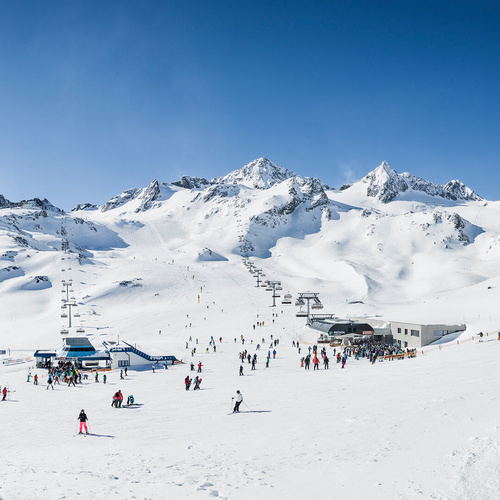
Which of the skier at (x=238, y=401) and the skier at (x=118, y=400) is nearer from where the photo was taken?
the skier at (x=238, y=401)

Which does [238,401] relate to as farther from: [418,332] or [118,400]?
[418,332]

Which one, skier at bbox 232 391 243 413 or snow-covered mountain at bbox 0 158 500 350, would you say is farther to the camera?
snow-covered mountain at bbox 0 158 500 350

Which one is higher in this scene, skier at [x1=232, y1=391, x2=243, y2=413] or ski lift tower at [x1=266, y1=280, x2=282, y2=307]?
ski lift tower at [x1=266, y1=280, x2=282, y2=307]

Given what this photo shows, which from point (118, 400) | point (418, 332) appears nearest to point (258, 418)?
point (118, 400)

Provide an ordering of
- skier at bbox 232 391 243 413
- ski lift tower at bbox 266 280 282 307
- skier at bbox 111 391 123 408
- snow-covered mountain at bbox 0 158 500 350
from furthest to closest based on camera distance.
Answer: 1. snow-covered mountain at bbox 0 158 500 350
2. ski lift tower at bbox 266 280 282 307
3. skier at bbox 111 391 123 408
4. skier at bbox 232 391 243 413

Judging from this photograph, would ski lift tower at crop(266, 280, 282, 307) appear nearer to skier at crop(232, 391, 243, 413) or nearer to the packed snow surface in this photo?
the packed snow surface

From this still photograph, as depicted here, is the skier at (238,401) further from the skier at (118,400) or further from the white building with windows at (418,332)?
the white building with windows at (418,332)

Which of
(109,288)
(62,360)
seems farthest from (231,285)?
(62,360)

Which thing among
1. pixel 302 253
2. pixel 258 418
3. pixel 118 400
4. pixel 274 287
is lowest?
pixel 118 400

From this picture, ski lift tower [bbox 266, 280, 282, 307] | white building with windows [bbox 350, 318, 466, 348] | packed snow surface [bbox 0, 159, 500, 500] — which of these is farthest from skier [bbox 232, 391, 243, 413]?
ski lift tower [bbox 266, 280, 282, 307]

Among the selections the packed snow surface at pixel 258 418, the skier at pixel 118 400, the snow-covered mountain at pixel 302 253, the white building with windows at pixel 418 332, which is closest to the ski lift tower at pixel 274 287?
the packed snow surface at pixel 258 418

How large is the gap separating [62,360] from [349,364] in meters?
25.7

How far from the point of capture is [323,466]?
424 inches

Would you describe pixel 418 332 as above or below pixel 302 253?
below
